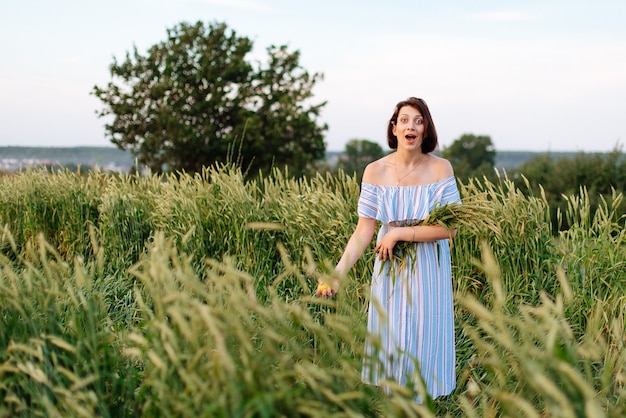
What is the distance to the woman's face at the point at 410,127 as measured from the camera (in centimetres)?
297

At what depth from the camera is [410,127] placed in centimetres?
297

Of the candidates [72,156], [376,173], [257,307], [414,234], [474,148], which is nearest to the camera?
[257,307]

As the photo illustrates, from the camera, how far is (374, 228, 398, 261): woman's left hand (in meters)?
2.93

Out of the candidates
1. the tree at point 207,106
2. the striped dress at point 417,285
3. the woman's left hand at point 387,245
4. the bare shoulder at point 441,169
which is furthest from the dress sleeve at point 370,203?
the tree at point 207,106

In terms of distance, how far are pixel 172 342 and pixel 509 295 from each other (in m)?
2.97

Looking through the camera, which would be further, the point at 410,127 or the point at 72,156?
the point at 72,156

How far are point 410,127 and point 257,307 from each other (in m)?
1.56

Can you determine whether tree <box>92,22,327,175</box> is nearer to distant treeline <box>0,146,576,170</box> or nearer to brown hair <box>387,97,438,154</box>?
distant treeline <box>0,146,576,170</box>

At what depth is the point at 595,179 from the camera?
15266mm

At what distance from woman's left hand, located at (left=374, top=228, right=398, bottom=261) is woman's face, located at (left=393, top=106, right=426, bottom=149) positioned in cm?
41

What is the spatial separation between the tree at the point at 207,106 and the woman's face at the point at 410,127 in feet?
68.3

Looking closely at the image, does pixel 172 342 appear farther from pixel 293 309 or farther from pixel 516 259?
pixel 516 259

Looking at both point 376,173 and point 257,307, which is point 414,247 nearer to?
point 376,173

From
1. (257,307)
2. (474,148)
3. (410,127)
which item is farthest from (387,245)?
(474,148)
